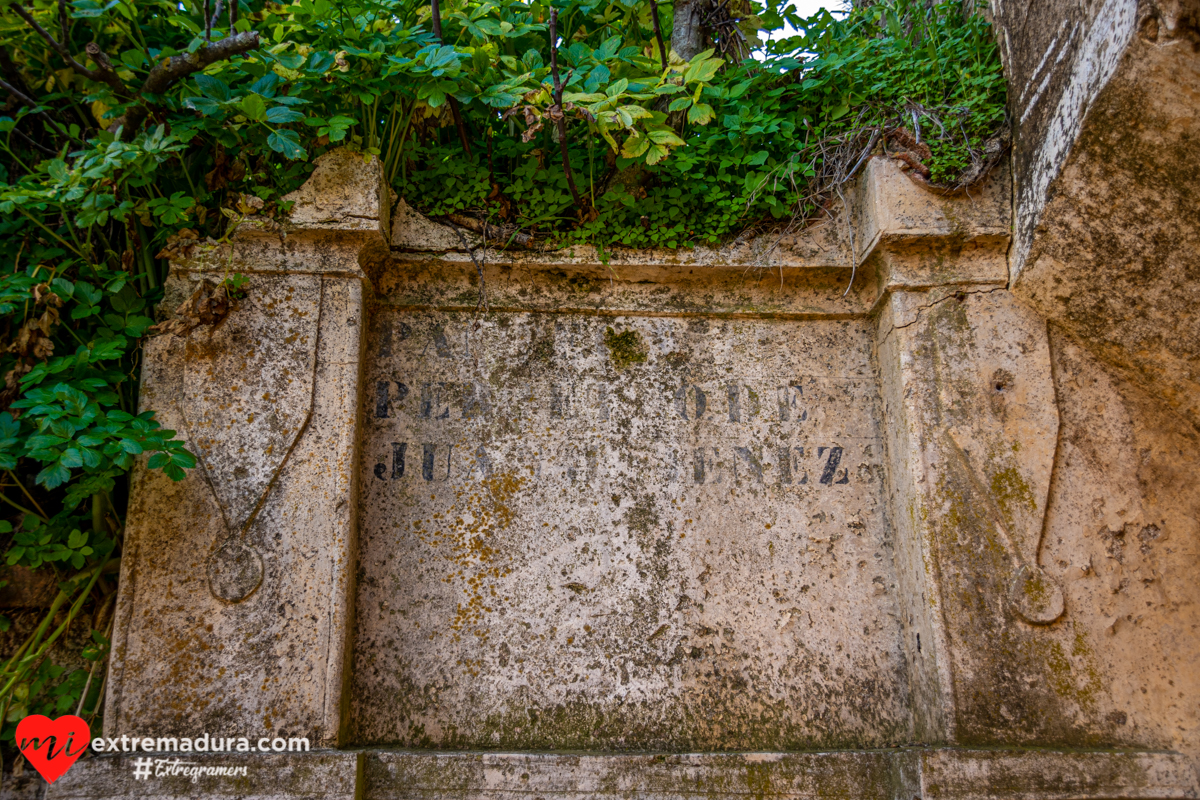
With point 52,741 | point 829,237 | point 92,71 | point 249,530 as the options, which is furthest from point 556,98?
point 52,741

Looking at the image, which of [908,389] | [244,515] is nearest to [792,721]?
[908,389]

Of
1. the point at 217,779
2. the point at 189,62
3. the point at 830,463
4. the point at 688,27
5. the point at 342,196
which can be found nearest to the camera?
the point at 217,779

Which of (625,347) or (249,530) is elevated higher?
(625,347)

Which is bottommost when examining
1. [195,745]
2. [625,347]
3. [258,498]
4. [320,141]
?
[195,745]

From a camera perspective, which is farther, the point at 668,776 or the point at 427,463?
the point at 427,463

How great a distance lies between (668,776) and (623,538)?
2.45 ft

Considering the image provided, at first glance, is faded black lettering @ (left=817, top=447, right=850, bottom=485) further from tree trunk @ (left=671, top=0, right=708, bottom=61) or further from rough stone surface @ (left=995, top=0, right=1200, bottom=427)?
tree trunk @ (left=671, top=0, right=708, bottom=61)

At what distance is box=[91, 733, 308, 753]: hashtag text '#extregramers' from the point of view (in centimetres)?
197

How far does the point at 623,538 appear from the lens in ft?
7.91

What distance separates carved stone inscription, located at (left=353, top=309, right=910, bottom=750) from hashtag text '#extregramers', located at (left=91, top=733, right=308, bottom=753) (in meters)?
0.26

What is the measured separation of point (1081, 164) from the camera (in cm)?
209

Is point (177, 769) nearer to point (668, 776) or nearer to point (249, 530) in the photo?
point (249, 530)

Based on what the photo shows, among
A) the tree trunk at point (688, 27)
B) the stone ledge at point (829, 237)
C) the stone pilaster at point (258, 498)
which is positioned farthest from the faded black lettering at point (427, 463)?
the tree trunk at point (688, 27)

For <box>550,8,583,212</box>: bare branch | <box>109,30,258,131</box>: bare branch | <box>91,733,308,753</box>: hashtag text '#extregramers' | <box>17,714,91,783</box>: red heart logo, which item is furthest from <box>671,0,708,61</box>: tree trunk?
<box>17,714,91,783</box>: red heart logo
